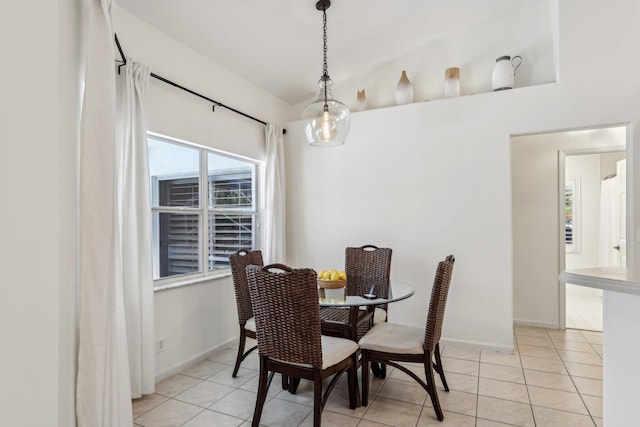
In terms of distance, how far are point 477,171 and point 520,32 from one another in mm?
1531

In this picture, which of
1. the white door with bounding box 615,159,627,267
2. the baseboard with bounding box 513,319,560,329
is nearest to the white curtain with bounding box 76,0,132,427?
the baseboard with bounding box 513,319,560,329

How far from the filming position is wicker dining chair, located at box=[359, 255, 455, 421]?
2221 mm

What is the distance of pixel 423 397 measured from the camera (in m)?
2.52

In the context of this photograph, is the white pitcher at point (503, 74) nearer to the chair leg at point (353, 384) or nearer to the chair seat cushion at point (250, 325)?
the chair leg at point (353, 384)

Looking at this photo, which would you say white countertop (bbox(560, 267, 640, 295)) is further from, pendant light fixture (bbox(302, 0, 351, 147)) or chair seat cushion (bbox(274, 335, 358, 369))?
pendant light fixture (bbox(302, 0, 351, 147))

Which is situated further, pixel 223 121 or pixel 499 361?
pixel 223 121

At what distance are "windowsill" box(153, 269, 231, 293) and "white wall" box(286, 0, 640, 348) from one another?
1150mm

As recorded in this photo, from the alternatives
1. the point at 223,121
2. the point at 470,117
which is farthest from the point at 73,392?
the point at 470,117

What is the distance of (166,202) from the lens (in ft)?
9.82

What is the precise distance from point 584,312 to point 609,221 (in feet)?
5.11

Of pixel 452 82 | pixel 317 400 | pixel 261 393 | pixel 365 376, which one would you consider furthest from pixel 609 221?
pixel 261 393

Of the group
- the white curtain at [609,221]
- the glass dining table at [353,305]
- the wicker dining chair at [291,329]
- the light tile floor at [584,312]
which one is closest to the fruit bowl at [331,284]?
the glass dining table at [353,305]

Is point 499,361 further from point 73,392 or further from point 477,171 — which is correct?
point 73,392

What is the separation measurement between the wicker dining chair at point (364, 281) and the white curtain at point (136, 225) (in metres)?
1.35
